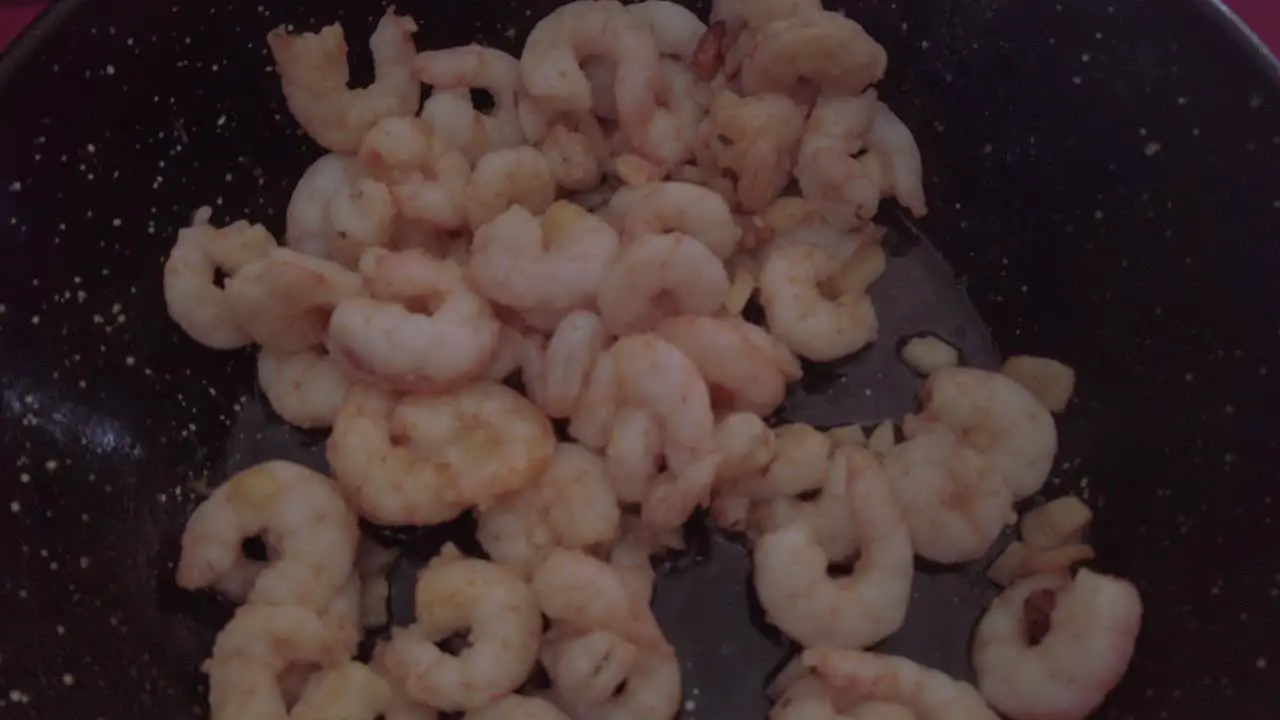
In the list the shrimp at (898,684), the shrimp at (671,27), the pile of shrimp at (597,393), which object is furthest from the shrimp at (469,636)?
the shrimp at (671,27)

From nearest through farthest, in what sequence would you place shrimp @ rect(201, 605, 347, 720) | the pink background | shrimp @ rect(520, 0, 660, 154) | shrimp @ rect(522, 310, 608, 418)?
1. shrimp @ rect(201, 605, 347, 720)
2. shrimp @ rect(522, 310, 608, 418)
3. shrimp @ rect(520, 0, 660, 154)
4. the pink background

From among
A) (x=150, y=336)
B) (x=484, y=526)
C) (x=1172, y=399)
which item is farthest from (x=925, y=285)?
(x=150, y=336)

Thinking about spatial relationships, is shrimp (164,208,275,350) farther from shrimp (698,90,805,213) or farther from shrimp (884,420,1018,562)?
shrimp (884,420,1018,562)

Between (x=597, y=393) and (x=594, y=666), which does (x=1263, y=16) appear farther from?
(x=594, y=666)

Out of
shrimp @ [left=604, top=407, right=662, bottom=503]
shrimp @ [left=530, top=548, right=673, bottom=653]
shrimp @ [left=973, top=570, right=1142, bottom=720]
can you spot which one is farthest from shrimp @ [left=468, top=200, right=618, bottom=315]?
shrimp @ [left=973, top=570, right=1142, bottom=720]

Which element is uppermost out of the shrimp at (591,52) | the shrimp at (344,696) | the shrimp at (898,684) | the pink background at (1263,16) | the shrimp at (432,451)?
the pink background at (1263,16)

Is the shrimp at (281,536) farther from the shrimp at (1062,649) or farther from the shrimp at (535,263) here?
the shrimp at (1062,649)

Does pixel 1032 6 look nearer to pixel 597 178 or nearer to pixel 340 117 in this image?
pixel 597 178
